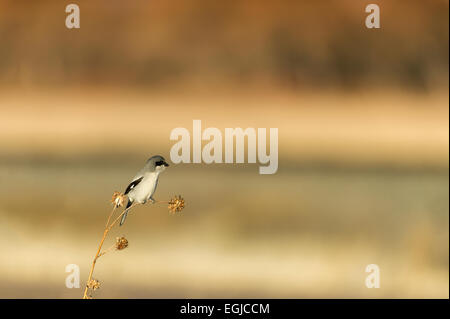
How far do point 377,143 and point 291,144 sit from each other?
0.27 meters

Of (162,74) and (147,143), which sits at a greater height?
(162,74)

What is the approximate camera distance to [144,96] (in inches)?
79.3

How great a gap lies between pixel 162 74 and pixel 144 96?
93 millimetres

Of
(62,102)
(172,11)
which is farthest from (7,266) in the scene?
(172,11)

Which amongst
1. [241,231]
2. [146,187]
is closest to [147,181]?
[146,187]

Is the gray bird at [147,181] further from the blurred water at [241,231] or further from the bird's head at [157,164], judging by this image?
the blurred water at [241,231]

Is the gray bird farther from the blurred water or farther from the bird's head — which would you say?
the blurred water

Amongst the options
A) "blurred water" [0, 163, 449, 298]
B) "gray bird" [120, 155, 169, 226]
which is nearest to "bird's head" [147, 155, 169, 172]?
"gray bird" [120, 155, 169, 226]

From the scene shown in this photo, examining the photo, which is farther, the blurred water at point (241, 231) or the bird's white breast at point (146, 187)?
the blurred water at point (241, 231)

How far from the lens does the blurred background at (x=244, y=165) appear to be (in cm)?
196

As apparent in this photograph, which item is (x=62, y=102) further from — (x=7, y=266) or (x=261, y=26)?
(x=261, y=26)

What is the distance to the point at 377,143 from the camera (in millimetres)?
1992

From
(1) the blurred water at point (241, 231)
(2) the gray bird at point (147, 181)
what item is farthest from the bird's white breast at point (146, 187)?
(1) the blurred water at point (241, 231)

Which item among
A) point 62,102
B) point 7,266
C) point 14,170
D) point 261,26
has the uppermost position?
point 261,26
